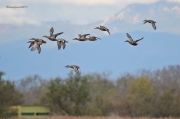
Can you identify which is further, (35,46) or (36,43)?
(36,43)

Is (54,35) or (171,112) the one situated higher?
(54,35)

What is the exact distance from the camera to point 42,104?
209 feet

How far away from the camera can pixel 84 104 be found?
62719 mm

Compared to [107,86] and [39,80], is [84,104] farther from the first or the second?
[39,80]

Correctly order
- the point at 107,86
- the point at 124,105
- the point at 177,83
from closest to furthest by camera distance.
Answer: the point at 124,105 → the point at 107,86 → the point at 177,83

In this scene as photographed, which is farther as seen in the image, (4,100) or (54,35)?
(4,100)

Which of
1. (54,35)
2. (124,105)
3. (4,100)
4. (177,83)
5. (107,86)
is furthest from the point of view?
(177,83)

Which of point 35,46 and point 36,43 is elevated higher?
point 36,43

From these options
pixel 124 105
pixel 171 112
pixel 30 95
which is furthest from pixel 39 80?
pixel 171 112

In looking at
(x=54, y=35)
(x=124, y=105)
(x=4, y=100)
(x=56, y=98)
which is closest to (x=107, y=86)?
(x=124, y=105)

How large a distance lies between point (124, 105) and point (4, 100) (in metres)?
18.8

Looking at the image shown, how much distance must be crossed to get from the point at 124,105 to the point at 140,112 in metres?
3.91

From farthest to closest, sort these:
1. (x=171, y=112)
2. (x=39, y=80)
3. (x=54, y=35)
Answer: (x=39, y=80), (x=171, y=112), (x=54, y=35)

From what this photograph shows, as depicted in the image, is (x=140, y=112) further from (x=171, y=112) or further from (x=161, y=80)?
(x=161, y=80)
